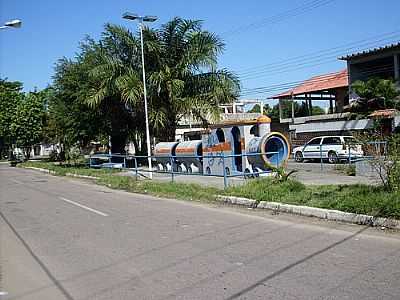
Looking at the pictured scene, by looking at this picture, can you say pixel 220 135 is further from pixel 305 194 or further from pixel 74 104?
pixel 74 104

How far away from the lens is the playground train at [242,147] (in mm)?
18359

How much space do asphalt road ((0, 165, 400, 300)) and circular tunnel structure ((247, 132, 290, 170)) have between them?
6599 mm

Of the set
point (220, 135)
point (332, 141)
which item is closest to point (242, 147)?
point (220, 135)

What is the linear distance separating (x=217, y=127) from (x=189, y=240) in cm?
1264

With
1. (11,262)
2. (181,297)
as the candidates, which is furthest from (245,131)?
(181,297)

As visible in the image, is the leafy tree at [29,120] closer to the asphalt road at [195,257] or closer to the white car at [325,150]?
the white car at [325,150]

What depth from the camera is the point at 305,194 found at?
39.3 feet

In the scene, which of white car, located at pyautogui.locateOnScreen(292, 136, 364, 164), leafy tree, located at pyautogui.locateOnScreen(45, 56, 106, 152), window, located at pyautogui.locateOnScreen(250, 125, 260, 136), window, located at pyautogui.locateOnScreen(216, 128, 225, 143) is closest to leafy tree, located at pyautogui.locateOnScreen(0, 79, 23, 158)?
leafy tree, located at pyautogui.locateOnScreen(45, 56, 106, 152)

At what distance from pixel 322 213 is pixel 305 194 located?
5.99 ft

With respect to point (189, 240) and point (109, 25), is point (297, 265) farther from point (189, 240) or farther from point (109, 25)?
point (109, 25)

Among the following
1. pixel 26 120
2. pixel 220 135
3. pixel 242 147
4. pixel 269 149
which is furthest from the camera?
pixel 26 120

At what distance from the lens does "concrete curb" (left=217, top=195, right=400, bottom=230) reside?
348 inches

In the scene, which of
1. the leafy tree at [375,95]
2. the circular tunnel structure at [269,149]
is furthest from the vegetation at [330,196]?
the leafy tree at [375,95]

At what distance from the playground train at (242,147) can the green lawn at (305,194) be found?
174 centimetres
